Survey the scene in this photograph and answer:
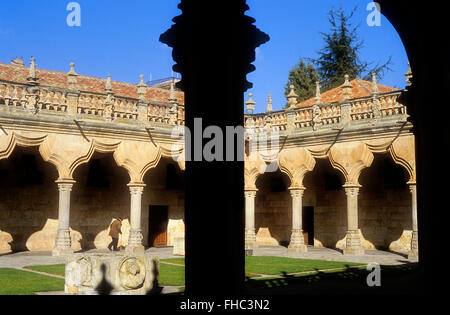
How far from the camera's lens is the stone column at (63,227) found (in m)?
18.4

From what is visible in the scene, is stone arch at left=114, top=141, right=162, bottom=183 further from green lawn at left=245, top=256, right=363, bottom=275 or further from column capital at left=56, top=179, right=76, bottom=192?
green lawn at left=245, top=256, right=363, bottom=275

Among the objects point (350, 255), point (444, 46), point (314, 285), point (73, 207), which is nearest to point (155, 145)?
point (73, 207)

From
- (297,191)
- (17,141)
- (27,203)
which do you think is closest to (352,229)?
(297,191)

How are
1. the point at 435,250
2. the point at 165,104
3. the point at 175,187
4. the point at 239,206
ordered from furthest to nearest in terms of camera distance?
the point at 175,187 < the point at 165,104 < the point at 435,250 < the point at 239,206

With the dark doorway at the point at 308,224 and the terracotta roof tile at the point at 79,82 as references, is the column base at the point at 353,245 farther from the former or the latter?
the terracotta roof tile at the point at 79,82

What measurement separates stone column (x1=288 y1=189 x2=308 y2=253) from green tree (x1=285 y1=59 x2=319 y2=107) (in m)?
20.5

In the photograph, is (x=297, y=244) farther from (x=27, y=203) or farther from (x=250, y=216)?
(x=27, y=203)

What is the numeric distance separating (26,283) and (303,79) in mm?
34139

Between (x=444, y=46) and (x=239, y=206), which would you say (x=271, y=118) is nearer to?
(x=444, y=46)

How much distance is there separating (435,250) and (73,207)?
18872 mm

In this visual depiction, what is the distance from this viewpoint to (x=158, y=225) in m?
24.8

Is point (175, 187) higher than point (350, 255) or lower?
higher

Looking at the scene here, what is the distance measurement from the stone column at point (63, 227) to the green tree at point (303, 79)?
84.3ft

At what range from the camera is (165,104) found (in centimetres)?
2155
